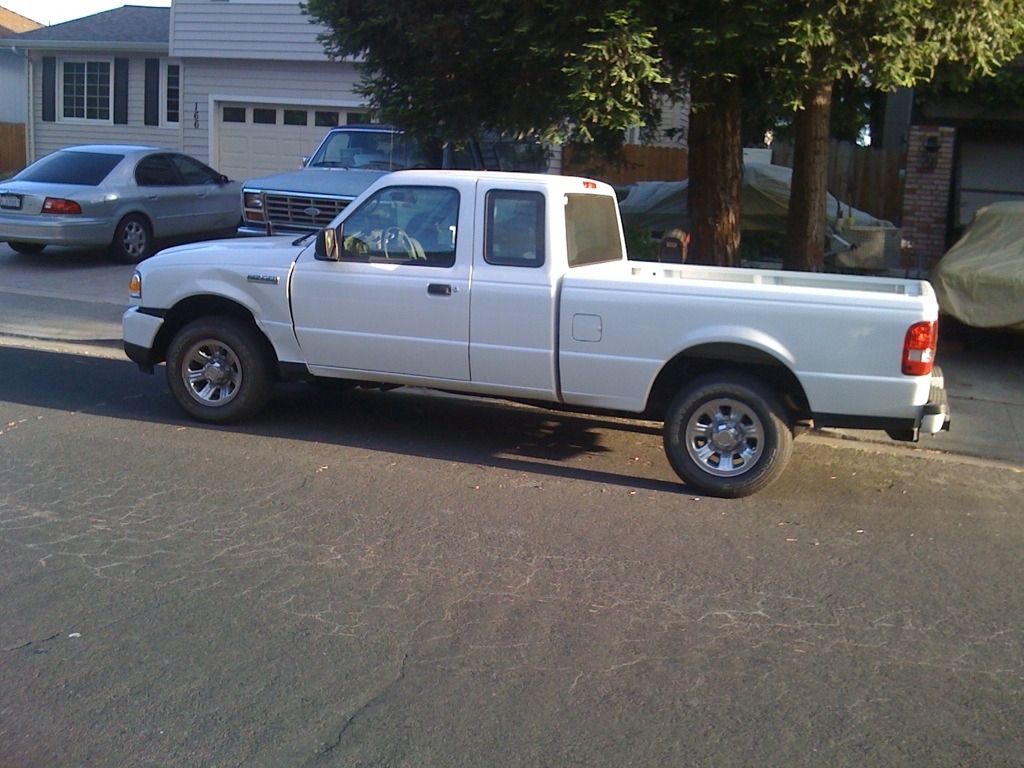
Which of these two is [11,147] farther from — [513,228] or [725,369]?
[725,369]

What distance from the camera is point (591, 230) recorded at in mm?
8055

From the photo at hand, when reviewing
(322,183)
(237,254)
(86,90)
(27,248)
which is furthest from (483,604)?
(86,90)

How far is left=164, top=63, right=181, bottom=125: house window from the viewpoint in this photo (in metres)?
25.6

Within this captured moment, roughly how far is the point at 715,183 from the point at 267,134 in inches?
544

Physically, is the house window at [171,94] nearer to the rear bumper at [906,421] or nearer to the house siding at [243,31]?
the house siding at [243,31]

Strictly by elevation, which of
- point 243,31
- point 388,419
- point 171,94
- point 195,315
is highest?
point 243,31

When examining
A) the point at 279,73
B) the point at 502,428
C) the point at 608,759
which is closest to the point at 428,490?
the point at 502,428

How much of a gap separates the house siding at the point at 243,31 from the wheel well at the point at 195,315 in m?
14.3

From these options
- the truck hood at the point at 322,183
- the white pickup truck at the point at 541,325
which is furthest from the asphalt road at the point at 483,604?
the truck hood at the point at 322,183

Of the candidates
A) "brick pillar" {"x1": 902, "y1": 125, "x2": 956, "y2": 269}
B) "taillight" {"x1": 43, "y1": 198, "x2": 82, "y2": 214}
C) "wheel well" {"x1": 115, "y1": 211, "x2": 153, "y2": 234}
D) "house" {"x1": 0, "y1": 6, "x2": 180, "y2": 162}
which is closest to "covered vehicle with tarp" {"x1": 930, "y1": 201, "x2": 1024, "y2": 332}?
"brick pillar" {"x1": 902, "y1": 125, "x2": 956, "y2": 269}

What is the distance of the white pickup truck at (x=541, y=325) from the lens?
22.4ft

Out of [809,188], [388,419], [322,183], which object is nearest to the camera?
[388,419]

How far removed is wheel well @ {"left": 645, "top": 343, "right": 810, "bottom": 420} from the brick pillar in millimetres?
8939

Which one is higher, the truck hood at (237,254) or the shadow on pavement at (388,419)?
the truck hood at (237,254)
